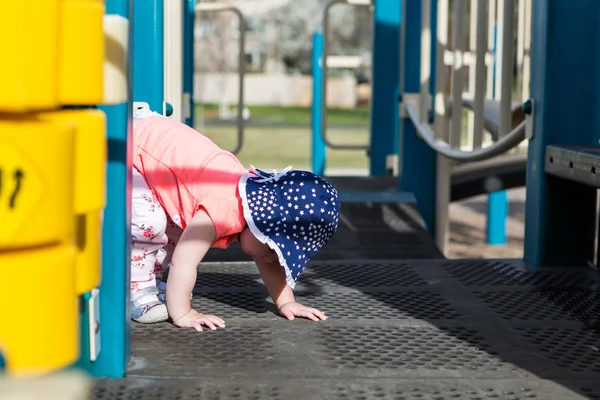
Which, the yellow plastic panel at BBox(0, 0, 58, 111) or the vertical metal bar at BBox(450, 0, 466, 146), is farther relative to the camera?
the vertical metal bar at BBox(450, 0, 466, 146)

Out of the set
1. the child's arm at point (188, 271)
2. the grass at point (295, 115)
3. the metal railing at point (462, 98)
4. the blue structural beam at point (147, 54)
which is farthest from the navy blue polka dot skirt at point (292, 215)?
the grass at point (295, 115)

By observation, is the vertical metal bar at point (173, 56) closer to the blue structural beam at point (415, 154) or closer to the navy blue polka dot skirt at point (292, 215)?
the blue structural beam at point (415, 154)

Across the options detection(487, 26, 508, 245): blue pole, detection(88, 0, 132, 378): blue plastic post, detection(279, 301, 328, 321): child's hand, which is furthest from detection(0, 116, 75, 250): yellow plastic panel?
detection(487, 26, 508, 245): blue pole

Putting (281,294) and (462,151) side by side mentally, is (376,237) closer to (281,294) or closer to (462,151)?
(462,151)

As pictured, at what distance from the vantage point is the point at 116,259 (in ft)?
5.36

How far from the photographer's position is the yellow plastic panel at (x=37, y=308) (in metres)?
0.83

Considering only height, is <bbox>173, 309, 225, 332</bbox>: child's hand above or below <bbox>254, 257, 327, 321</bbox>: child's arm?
below

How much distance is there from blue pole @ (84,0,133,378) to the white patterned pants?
0.58 m

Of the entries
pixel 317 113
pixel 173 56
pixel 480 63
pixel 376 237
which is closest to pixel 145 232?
pixel 173 56

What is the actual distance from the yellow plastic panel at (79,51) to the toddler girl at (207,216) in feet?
3.83

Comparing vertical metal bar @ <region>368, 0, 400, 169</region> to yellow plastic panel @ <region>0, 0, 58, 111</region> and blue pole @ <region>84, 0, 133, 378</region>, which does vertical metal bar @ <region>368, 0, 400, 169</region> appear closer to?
blue pole @ <region>84, 0, 133, 378</region>

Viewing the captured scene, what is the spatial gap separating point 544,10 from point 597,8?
16 cm

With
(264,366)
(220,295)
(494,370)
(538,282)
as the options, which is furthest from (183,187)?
(538,282)

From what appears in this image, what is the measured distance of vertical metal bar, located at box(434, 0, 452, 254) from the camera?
416 cm
